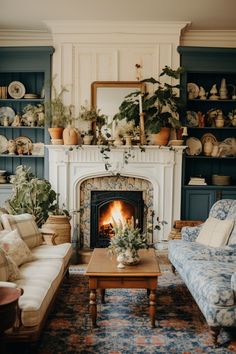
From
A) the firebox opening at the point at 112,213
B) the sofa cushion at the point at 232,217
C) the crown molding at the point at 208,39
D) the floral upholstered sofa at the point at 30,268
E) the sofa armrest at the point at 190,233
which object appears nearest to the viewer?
the floral upholstered sofa at the point at 30,268

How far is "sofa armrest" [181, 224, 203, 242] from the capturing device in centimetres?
455

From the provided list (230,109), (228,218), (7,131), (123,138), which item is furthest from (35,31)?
(228,218)

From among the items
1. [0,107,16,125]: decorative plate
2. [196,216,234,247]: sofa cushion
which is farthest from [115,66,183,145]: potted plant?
[0,107,16,125]: decorative plate

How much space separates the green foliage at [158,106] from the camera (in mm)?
5281

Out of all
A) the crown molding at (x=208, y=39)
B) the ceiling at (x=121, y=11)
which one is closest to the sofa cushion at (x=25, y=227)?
the ceiling at (x=121, y=11)

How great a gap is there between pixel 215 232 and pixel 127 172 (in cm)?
176

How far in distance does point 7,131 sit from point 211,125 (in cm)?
309

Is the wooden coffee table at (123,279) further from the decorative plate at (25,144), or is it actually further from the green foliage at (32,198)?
the decorative plate at (25,144)

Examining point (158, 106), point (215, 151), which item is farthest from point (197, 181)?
point (158, 106)

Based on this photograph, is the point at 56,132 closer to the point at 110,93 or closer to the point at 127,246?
the point at 110,93

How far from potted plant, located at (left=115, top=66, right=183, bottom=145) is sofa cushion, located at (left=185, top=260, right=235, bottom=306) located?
2261 mm

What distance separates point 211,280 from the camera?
303cm

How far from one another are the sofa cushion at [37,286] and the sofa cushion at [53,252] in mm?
134

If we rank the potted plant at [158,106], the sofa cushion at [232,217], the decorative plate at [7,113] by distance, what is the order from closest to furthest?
the sofa cushion at [232,217], the potted plant at [158,106], the decorative plate at [7,113]
